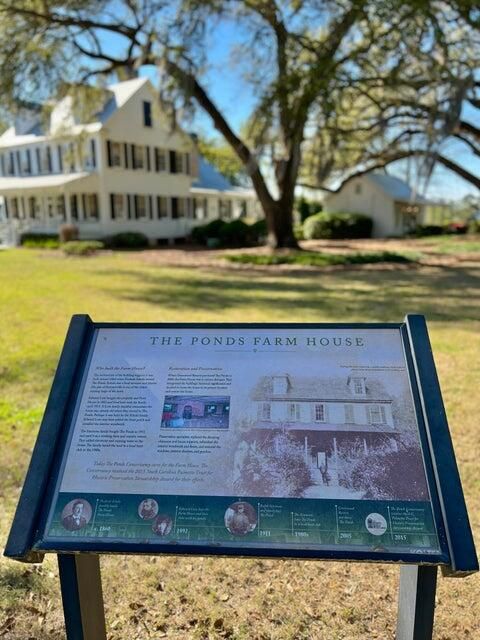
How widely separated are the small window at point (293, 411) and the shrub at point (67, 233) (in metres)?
25.5

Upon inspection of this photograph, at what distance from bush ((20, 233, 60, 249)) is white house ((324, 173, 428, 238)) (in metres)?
18.1

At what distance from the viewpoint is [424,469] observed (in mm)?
2051

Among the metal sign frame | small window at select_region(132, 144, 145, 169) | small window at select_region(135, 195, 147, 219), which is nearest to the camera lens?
the metal sign frame

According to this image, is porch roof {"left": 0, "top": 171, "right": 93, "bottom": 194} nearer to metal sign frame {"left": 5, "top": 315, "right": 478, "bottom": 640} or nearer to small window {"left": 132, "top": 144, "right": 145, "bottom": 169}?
small window {"left": 132, "top": 144, "right": 145, "bottom": 169}

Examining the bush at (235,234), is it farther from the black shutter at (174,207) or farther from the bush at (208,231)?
the black shutter at (174,207)

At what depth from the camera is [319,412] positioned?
223cm

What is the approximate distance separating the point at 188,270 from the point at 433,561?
15.8 metres

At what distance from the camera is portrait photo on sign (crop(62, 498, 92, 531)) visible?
2.02 metres

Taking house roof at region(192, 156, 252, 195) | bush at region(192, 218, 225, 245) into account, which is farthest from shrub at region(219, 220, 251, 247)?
house roof at region(192, 156, 252, 195)

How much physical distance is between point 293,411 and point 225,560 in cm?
173

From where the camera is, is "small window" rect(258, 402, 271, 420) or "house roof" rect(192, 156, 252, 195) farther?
"house roof" rect(192, 156, 252, 195)

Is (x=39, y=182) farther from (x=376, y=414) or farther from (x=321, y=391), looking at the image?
(x=376, y=414)

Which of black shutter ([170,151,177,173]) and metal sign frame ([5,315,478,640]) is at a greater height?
black shutter ([170,151,177,173])

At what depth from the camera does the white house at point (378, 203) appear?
1465 inches
